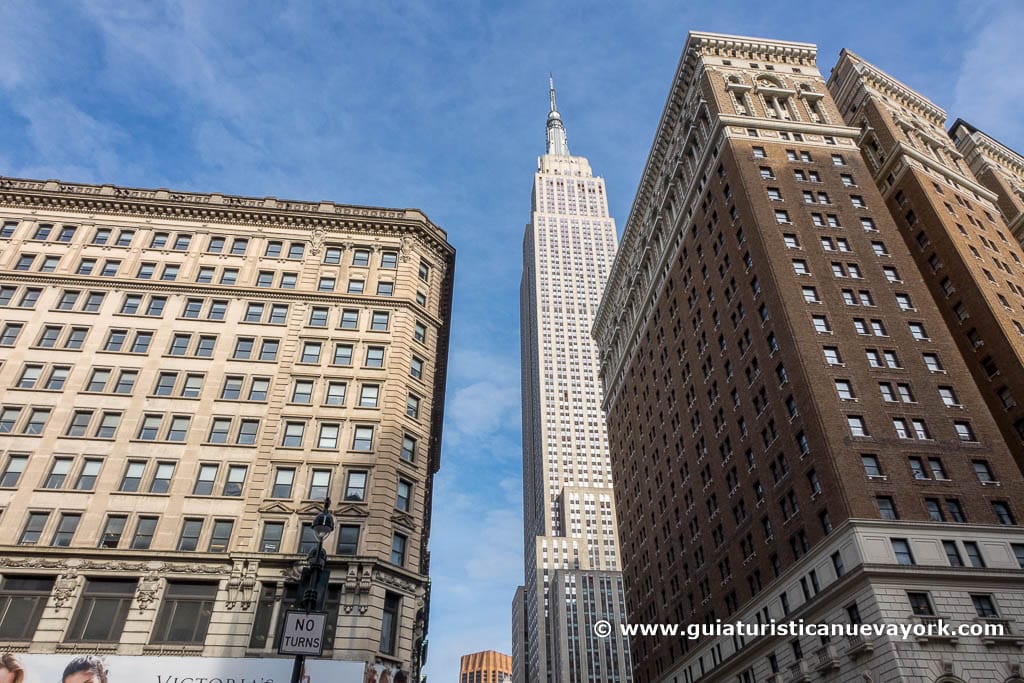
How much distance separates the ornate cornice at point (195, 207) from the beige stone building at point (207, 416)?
16 cm

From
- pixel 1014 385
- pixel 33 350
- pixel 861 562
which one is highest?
pixel 1014 385

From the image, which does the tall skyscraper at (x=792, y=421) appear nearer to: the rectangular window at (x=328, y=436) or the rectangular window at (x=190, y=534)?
the rectangular window at (x=328, y=436)

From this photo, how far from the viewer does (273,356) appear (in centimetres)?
4675

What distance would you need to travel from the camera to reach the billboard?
1272 inches

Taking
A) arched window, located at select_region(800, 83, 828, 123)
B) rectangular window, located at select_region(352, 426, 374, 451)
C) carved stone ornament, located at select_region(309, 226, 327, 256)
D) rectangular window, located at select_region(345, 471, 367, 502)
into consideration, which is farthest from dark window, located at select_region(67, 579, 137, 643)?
arched window, located at select_region(800, 83, 828, 123)

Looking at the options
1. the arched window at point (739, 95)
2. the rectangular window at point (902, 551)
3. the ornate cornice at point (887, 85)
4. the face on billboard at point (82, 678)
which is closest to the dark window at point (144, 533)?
the face on billboard at point (82, 678)

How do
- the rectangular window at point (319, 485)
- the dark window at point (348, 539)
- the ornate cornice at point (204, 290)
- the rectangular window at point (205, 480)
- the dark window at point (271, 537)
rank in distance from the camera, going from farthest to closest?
the ornate cornice at point (204, 290) → the rectangular window at point (319, 485) → the rectangular window at point (205, 480) → the dark window at point (271, 537) → the dark window at point (348, 539)

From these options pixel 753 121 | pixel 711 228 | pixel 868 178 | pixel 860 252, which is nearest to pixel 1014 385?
pixel 860 252

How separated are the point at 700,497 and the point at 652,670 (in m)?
24.4

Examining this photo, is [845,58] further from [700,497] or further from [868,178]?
[700,497]

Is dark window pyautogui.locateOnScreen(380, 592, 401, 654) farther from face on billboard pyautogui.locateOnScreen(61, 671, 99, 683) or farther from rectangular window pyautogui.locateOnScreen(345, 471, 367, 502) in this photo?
face on billboard pyautogui.locateOnScreen(61, 671, 99, 683)

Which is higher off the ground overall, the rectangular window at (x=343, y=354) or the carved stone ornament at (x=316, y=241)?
the carved stone ornament at (x=316, y=241)

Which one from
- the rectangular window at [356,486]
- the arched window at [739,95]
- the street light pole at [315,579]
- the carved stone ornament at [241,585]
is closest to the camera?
the street light pole at [315,579]

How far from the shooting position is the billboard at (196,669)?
32312mm
